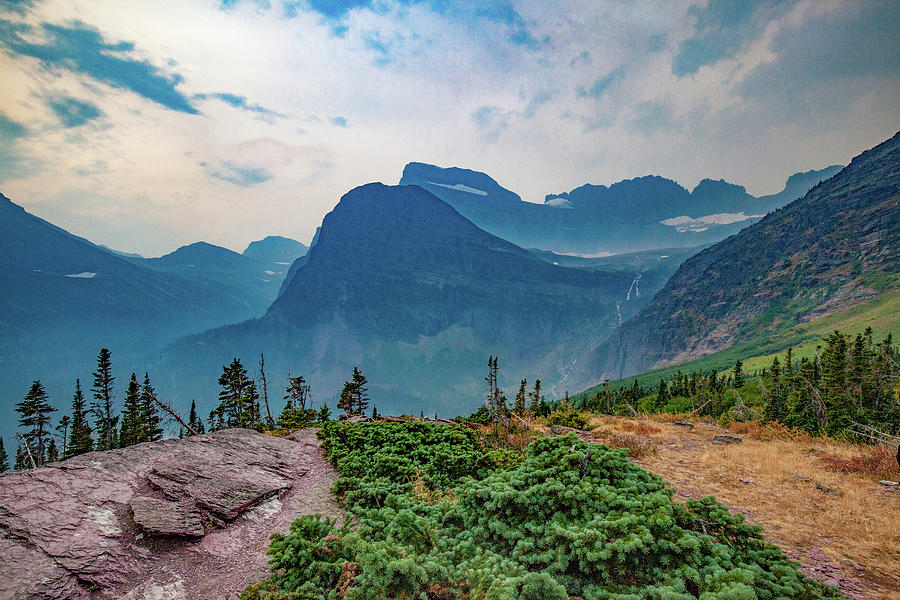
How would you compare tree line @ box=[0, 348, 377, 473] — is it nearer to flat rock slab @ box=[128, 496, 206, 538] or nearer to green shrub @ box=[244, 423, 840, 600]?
flat rock slab @ box=[128, 496, 206, 538]

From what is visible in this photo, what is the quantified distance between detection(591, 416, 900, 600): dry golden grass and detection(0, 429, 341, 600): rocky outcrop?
1112 centimetres

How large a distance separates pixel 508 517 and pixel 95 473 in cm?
1134

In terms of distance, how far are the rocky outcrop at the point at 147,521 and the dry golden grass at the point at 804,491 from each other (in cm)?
1112

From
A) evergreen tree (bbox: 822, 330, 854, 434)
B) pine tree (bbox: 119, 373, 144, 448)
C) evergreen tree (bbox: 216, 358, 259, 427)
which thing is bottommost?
pine tree (bbox: 119, 373, 144, 448)

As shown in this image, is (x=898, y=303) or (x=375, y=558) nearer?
(x=375, y=558)

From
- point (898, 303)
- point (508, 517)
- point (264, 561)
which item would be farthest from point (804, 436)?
point (898, 303)

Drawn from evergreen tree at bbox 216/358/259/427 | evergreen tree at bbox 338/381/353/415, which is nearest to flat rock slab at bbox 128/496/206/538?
evergreen tree at bbox 338/381/353/415

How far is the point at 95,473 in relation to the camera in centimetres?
995

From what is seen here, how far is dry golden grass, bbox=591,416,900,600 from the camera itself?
25.2 ft

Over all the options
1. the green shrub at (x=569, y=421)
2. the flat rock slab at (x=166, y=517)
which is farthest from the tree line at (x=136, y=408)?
the flat rock slab at (x=166, y=517)

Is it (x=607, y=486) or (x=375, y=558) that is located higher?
(x=607, y=486)

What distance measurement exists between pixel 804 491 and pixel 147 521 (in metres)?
17.8

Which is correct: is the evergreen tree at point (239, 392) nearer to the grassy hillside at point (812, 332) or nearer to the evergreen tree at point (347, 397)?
the evergreen tree at point (347, 397)

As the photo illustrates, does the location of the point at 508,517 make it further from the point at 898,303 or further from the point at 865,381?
the point at 898,303
